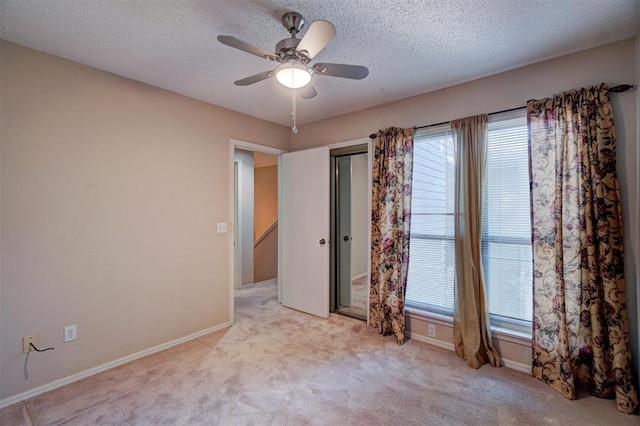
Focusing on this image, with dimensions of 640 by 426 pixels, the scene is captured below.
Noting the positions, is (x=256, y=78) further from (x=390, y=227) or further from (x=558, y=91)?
(x=558, y=91)

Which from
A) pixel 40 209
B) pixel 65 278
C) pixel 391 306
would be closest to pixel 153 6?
pixel 40 209

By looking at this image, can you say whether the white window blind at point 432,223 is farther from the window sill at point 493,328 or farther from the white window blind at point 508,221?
the white window blind at point 508,221

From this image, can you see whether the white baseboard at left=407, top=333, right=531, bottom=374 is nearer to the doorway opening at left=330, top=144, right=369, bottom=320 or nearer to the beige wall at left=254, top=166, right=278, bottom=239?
the doorway opening at left=330, top=144, right=369, bottom=320

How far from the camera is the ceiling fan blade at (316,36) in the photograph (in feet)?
4.61

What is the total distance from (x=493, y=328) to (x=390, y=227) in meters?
1.24

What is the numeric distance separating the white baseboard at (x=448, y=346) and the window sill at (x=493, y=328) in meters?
0.16

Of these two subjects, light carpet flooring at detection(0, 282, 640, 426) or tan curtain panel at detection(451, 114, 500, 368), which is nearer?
light carpet flooring at detection(0, 282, 640, 426)

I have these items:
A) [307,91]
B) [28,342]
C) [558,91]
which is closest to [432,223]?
[558,91]

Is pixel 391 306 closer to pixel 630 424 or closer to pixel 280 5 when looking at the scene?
pixel 630 424

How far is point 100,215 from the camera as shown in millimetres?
2404

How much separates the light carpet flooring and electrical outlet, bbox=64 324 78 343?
33cm

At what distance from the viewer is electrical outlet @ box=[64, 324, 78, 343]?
2.23 metres

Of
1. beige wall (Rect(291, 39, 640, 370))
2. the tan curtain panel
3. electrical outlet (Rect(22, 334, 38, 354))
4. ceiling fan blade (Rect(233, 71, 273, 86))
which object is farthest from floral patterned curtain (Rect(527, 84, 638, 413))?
electrical outlet (Rect(22, 334, 38, 354))

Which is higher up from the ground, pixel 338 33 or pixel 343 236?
pixel 338 33
